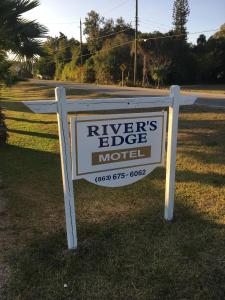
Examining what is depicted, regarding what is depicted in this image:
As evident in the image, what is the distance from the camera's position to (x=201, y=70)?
138 feet

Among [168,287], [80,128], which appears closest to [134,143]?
[80,128]

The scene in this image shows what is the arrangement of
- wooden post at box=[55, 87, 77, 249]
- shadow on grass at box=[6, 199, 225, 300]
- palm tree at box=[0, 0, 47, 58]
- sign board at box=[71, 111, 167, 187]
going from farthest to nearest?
palm tree at box=[0, 0, 47, 58], sign board at box=[71, 111, 167, 187], wooden post at box=[55, 87, 77, 249], shadow on grass at box=[6, 199, 225, 300]

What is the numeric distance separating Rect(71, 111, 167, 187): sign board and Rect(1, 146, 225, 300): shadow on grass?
0.63 m

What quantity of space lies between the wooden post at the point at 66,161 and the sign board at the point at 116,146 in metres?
0.09

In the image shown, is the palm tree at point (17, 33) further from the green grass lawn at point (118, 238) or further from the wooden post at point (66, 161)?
the wooden post at point (66, 161)

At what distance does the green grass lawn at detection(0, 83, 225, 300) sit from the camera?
9.91ft

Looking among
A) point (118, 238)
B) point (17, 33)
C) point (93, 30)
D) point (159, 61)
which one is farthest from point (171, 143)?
point (93, 30)

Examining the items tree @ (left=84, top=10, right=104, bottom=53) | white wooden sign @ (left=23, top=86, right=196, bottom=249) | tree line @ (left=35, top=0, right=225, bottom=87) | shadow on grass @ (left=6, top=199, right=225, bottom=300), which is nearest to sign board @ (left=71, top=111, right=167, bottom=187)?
white wooden sign @ (left=23, top=86, right=196, bottom=249)

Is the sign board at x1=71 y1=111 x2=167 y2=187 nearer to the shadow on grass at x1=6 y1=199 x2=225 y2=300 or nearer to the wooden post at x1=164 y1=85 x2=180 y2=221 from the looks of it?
the wooden post at x1=164 y1=85 x2=180 y2=221

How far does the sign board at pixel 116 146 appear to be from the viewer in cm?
351

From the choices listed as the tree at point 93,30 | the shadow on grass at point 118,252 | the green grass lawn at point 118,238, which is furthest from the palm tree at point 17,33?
the tree at point 93,30

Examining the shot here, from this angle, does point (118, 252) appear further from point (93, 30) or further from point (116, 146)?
point (93, 30)

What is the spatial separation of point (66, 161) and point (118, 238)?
1022 millimetres

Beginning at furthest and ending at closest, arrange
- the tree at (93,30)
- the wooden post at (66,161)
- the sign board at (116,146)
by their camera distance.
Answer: the tree at (93,30), the sign board at (116,146), the wooden post at (66,161)
